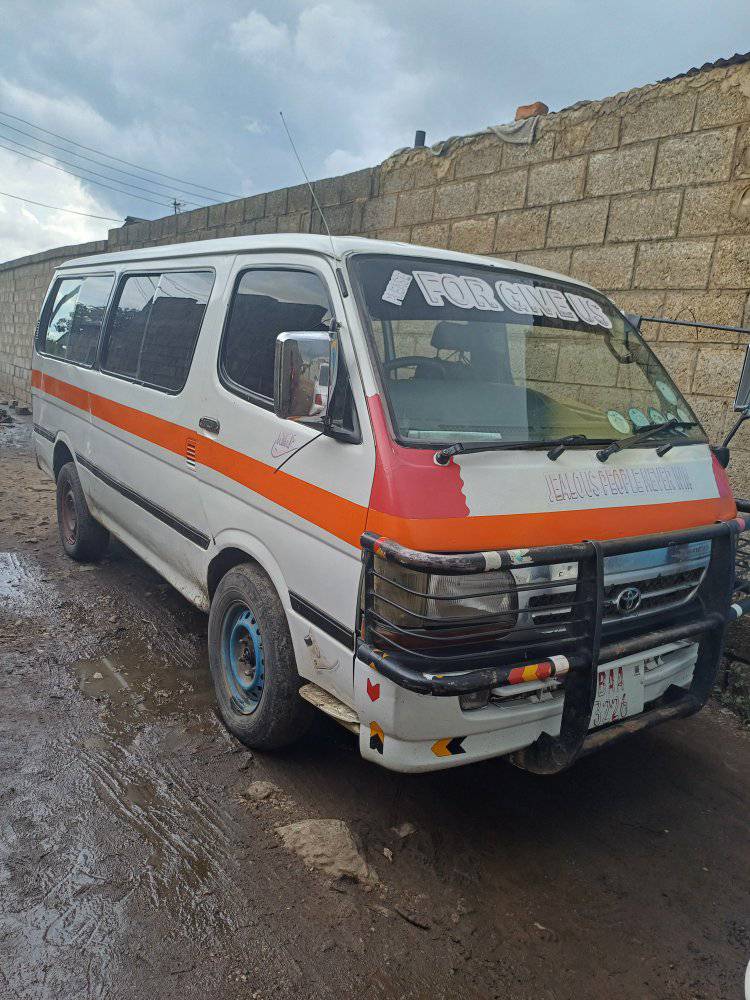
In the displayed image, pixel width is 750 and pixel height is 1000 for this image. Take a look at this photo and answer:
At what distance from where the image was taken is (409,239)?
7113 mm

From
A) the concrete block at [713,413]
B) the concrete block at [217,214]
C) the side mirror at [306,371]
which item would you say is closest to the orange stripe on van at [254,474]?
the side mirror at [306,371]

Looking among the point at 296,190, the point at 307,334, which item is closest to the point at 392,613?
the point at 307,334

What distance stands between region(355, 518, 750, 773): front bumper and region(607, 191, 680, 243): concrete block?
124 inches

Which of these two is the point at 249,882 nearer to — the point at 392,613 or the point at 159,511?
the point at 392,613

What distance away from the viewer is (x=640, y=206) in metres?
5.09

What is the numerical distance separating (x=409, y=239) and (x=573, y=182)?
201 centimetres

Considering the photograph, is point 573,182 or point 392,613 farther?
point 573,182

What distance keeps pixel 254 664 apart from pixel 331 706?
70cm

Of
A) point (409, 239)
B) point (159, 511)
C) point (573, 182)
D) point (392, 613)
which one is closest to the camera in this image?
point (392, 613)

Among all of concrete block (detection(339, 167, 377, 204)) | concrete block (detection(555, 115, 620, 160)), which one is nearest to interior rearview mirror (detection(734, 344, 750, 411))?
concrete block (detection(555, 115, 620, 160))

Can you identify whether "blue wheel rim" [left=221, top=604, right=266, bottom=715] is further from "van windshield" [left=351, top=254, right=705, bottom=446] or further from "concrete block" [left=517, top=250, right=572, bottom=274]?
"concrete block" [left=517, top=250, right=572, bottom=274]

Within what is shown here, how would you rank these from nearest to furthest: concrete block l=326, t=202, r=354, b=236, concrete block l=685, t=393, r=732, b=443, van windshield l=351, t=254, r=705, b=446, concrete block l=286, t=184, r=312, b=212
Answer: van windshield l=351, t=254, r=705, b=446 < concrete block l=685, t=393, r=732, b=443 < concrete block l=326, t=202, r=354, b=236 < concrete block l=286, t=184, r=312, b=212

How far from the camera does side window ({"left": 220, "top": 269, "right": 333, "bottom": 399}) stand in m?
2.88

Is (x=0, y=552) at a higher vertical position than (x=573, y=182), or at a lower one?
lower
